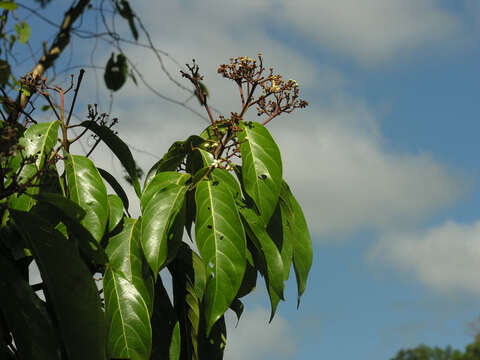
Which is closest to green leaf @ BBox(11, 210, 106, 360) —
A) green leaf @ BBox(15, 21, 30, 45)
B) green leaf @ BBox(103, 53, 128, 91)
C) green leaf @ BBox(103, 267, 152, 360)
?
green leaf @ BBox(103, 267, 152, 360)

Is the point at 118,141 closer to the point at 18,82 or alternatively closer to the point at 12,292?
the point at 18,82

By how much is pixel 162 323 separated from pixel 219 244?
0.30 meters

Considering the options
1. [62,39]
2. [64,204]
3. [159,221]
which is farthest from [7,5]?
[62,39]

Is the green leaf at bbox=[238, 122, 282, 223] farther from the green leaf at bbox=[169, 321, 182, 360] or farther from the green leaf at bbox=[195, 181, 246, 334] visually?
the green leaf at bbox=[169, 321, 182, 360]

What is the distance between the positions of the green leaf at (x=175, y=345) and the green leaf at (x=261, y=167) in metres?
0.35

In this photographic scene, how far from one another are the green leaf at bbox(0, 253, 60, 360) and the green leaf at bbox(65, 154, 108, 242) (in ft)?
0.69

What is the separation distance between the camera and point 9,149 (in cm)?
113

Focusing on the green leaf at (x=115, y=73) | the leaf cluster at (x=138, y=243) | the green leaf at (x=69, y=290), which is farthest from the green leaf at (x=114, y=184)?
the green leaf at (x=115, y=73)

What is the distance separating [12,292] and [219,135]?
2.17 feet

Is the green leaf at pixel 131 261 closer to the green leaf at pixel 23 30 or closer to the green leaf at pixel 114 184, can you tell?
the green leaf at pixel 114 184

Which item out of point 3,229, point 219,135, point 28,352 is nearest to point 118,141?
point 219,135

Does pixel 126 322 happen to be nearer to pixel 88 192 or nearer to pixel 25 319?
pixel 25 319

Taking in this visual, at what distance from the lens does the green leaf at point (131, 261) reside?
1.41m

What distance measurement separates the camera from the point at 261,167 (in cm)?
153
